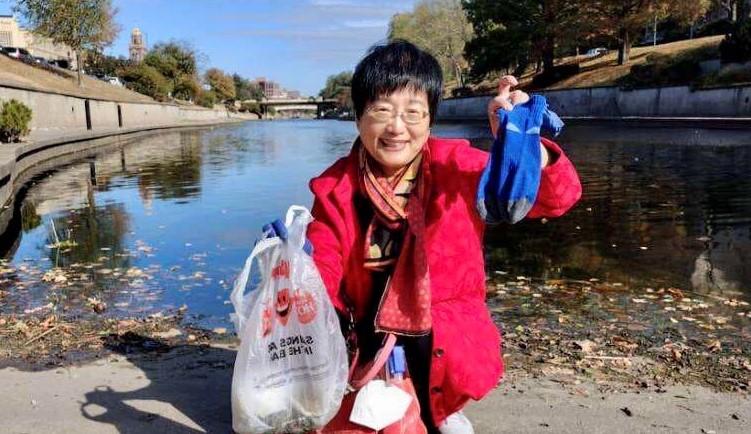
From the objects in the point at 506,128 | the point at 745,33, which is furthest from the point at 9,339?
the point at 745,33

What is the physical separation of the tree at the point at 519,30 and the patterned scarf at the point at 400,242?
43102 millimetres

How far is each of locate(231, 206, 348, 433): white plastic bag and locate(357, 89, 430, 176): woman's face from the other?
1.33ft

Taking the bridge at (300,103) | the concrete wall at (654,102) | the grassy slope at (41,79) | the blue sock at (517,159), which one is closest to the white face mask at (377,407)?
the blue sock at (517,159)

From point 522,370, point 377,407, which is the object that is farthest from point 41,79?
point 377,407

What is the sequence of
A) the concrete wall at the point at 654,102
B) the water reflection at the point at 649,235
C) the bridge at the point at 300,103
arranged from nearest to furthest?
the water reflection at the point at 649,235 → the concrete wall at the point at 654,102 → the bridge at the point at 300,103

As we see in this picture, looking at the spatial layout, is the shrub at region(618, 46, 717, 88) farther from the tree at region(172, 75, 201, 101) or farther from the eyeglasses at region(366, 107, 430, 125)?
the tree at region(172, 75, 201, 101)

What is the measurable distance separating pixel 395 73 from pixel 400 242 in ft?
1.84

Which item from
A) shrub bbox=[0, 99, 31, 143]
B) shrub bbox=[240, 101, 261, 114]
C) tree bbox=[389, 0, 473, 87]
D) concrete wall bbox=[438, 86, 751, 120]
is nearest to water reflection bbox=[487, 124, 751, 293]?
shrub bbox=[0, 99, 31, 143]

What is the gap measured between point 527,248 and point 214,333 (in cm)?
386

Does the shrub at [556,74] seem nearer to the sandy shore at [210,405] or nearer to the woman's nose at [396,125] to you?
the sandy shore at [210,405]

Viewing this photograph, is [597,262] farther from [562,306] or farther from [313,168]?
[313,168]

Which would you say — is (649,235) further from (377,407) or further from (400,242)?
(377,407)

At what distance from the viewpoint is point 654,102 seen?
3422 centimetres

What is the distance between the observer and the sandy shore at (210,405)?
9.05ft
